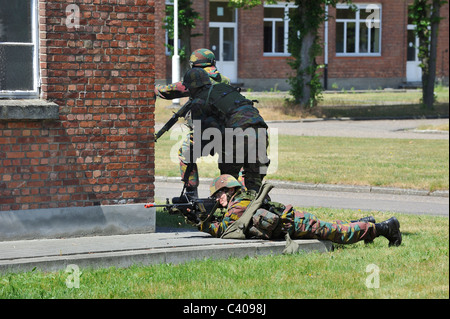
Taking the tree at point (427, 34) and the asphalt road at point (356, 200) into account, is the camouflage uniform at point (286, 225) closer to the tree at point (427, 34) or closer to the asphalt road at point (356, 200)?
the asphalt road at point (356, 200)

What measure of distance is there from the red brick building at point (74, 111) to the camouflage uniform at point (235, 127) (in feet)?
2.81

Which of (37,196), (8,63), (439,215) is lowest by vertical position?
(439,215)

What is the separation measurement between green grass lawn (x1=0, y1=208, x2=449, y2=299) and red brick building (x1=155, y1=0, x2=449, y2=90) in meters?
29.6

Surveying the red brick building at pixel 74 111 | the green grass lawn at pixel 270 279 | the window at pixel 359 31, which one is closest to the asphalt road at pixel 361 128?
the red brick building at pixel 74 111

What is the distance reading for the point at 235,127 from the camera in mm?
8641

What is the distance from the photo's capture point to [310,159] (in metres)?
16.2

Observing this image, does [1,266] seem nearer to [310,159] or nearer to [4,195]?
[4,195]

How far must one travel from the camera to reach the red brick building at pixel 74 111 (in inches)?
304

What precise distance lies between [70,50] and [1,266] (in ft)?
7.49

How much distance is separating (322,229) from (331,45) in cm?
3378
